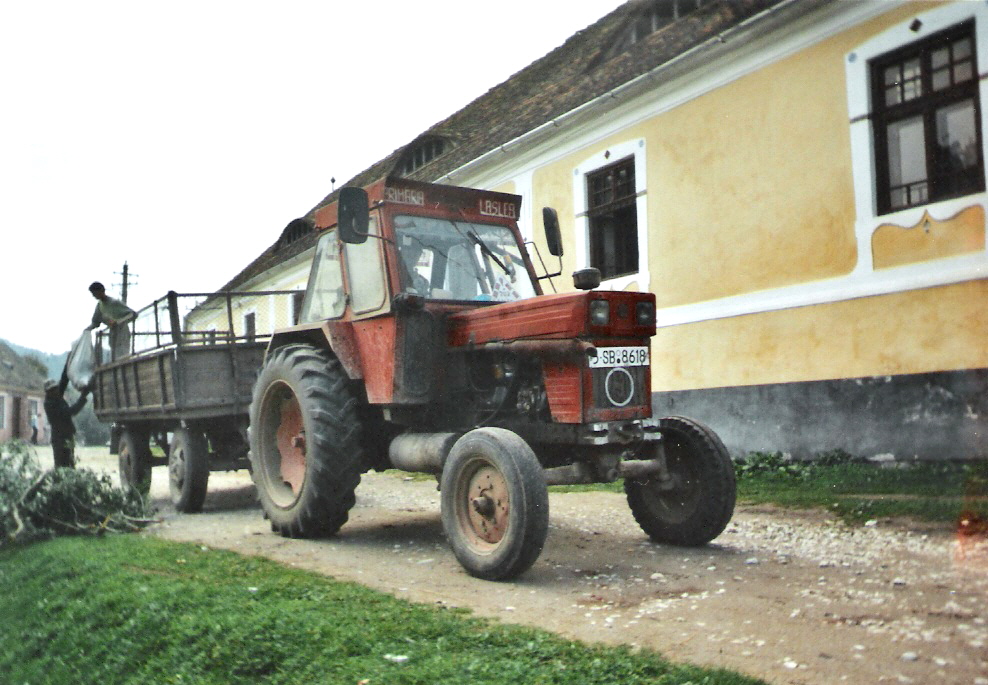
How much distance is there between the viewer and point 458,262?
6160 mm

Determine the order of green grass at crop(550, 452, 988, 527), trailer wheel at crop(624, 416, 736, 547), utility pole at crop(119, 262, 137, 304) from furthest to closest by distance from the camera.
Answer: utility pole at crop(119, 262, 137, 304)
green grass at crop(550, 452, 988, 527)
trailer wheel at crop(624, 416, 736, 547)

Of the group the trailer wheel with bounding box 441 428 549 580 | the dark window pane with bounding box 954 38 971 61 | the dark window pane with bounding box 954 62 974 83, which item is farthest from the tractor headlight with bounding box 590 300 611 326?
the dark window pane with bounding box 954 38 971 61

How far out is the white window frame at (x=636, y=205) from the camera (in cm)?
1147

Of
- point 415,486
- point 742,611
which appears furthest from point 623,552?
point 415,486

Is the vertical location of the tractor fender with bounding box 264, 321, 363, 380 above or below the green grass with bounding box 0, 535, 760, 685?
above

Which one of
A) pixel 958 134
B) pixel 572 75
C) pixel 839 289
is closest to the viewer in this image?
pixel 958 134

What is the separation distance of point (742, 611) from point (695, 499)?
1.63m

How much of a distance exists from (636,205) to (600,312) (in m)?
7.07

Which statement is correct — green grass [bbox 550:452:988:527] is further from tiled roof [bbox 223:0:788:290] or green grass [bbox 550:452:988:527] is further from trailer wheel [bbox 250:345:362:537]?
tiled roof [bbox 223:0:788:290]

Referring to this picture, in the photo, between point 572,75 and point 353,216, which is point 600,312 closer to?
point 353,216

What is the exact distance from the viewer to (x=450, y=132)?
19.0 metres

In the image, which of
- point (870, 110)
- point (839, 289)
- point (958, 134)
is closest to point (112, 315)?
point (839, 289)

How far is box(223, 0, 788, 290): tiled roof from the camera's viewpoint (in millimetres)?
11031

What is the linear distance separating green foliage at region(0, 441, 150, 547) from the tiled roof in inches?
317
